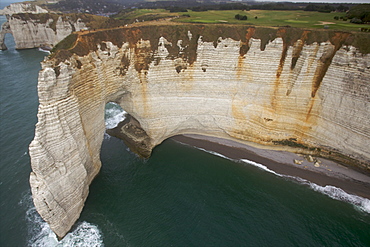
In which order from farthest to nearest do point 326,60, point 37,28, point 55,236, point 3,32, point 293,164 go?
point 37,28
point 3,32
point 293,164
point 326,60
point 55,236

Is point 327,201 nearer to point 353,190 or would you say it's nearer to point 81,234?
point 353,190

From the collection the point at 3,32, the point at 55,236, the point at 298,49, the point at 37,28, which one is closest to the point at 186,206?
the point at 55,236

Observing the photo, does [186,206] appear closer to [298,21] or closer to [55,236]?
[55,236]

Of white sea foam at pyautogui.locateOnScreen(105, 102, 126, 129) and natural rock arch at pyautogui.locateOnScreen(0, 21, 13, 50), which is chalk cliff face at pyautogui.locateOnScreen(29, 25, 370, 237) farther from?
natural rock arch at pyautogui.locateOnScreen(0, 21, 13, 50)

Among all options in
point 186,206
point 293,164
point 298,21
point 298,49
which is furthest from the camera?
point 298,21

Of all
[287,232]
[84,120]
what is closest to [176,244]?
[287,232]

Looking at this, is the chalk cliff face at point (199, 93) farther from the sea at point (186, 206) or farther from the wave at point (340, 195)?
the wave at point (340, 195)

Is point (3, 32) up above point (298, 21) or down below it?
below
